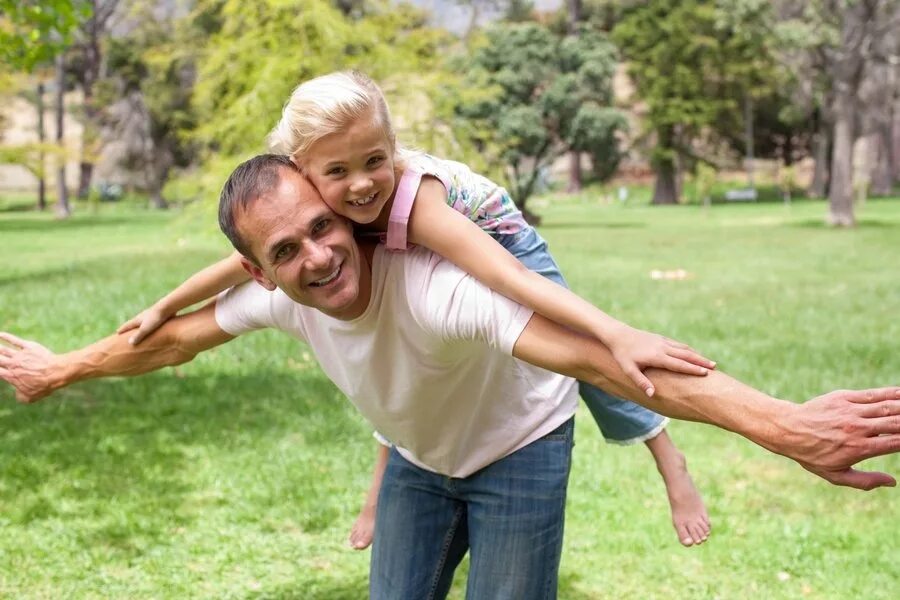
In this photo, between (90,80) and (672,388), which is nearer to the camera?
(672,388)

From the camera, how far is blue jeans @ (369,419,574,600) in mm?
2674

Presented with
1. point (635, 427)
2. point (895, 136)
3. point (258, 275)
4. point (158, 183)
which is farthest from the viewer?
point (895, 136)

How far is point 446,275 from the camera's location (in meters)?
2.40

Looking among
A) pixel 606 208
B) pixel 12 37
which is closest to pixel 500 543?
pixel 12 37

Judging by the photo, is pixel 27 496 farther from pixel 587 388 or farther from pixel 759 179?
pixel 759 179

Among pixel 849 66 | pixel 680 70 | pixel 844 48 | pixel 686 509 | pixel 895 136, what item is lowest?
pixel 686 509

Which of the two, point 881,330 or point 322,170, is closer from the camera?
point 322,170

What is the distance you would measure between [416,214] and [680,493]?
54.5 inches

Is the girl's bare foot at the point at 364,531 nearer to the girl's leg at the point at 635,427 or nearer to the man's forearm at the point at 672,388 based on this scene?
the girl's leg at the point at 635,427

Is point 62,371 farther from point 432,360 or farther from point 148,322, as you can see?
point 432,360

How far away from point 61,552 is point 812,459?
389 centimetres

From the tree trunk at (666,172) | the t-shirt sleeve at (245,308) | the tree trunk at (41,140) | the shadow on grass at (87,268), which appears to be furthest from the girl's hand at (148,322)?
the tree trunk at (666,172)

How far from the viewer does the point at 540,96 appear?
2928 cm

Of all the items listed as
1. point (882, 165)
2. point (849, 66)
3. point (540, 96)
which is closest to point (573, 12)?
point (882, 165)
